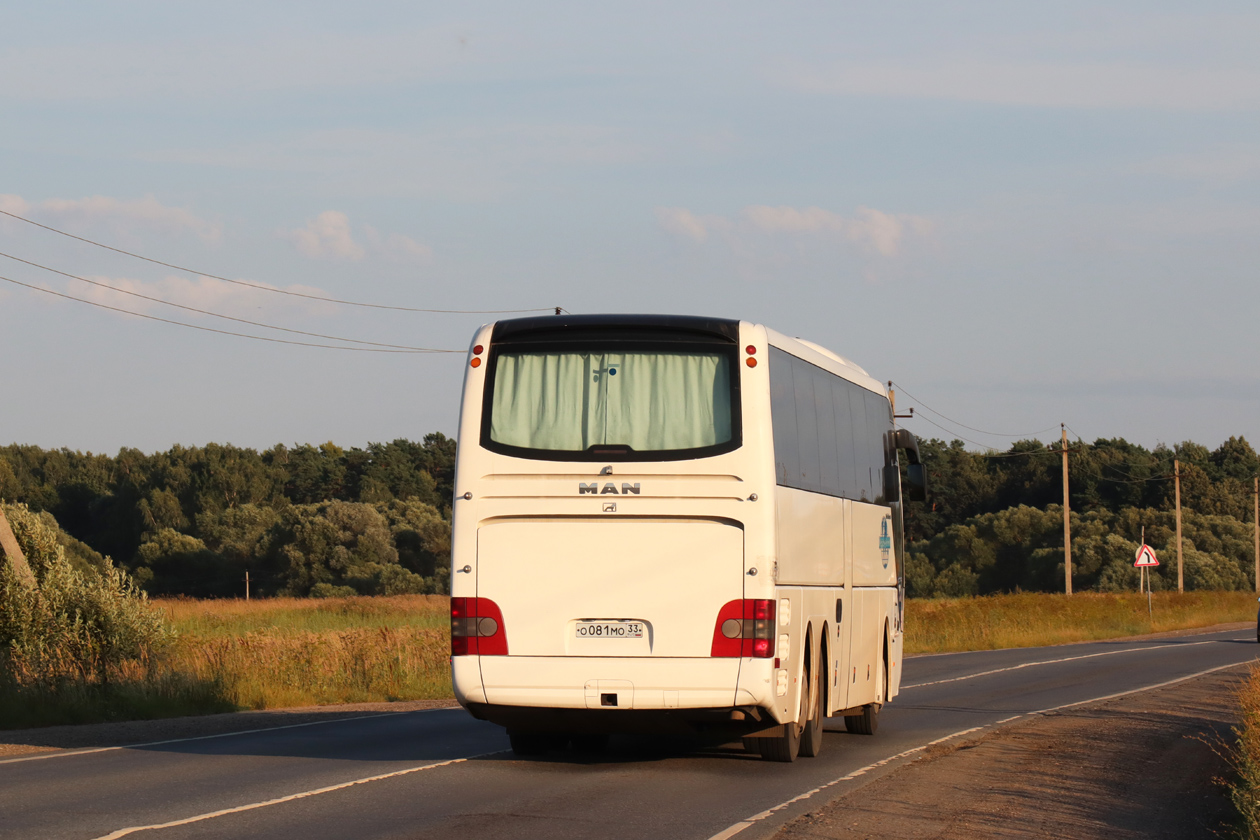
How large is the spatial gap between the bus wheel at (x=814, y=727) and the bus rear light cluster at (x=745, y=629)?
6.60ft

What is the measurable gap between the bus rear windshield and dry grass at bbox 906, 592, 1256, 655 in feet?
95.5

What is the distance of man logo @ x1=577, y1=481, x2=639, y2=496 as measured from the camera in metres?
12.2

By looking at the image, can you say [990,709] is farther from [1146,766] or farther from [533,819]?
[533,819]

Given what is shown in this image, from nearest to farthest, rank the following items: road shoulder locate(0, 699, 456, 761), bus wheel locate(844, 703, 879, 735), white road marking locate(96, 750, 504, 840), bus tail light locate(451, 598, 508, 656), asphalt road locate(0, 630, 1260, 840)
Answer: white road marking locate(96, 750, 504, 840), asphalt road locate(0, 630, 1260, 840), bus tail light locate(451, 598, 508, 656), road shoulder locate(0, 699, 456, 761), bus wheel locate(844, 703, 879, 735)

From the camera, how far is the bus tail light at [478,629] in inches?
481

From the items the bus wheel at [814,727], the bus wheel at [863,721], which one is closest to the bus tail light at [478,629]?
the bus wheel at [814,727]

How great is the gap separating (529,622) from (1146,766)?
6.22m

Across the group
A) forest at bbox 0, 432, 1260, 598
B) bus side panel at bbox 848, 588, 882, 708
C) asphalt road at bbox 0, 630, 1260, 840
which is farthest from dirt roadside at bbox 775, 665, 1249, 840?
forest at bbox 0, 432, 1260, 598

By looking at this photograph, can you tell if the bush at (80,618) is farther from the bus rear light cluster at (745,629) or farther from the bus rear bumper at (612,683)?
the bus rear light cluster at (745,629)

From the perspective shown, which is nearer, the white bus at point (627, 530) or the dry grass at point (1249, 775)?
the dry grass at point (1249, 775)

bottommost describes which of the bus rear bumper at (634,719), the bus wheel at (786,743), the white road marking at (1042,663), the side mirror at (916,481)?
the white road marking at (1042,663)

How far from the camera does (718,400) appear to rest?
12.4 metres

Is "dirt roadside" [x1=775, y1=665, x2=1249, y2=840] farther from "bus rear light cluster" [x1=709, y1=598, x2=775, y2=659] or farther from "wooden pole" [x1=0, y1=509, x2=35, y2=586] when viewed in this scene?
"wooden pole" [x1=0, y1=509, x2=35, y2=586]

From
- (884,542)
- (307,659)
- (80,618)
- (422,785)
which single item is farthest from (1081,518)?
(422,785)
